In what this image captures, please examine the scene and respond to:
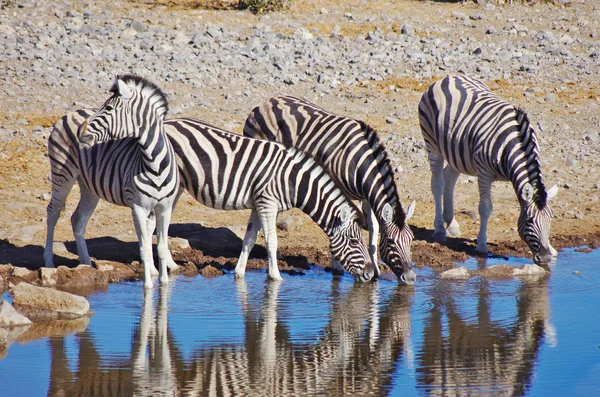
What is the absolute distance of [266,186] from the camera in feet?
32.3

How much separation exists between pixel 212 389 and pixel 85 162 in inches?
163

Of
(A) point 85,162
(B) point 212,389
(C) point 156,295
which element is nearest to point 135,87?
(A) point 85,162

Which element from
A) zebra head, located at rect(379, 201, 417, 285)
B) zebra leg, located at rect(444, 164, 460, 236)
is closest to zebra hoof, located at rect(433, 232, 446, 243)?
zebra leg, located at rect(444, 164, 460, 236)

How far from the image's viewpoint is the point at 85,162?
9.94m

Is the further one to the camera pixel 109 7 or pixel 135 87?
pixel 109 7

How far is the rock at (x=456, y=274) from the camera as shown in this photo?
10.2 meters

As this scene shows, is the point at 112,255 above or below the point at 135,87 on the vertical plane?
A: below

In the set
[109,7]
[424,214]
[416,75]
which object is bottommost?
[424,214]

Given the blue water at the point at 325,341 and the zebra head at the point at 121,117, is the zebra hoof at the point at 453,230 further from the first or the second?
the zebra head at the point at 121,117

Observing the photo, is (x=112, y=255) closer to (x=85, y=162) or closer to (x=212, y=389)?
(x=85, y=162)

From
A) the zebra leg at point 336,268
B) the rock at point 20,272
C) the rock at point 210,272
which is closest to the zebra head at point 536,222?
the zebra leg at point 336,268

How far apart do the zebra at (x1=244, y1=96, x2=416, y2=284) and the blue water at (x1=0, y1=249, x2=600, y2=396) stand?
51 centimetres

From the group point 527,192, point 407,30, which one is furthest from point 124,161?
point 407,30

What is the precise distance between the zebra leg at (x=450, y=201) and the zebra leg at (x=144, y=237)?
15.5ft
